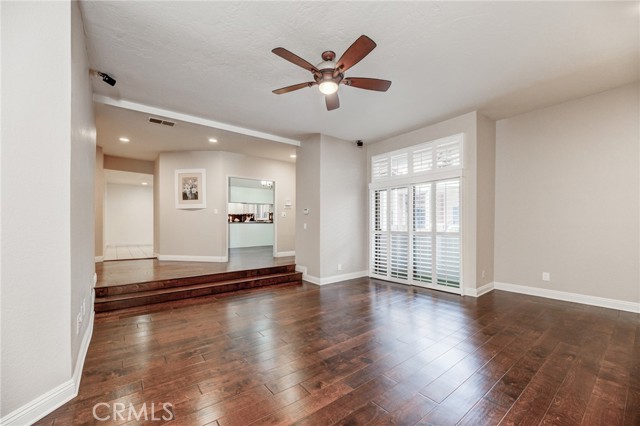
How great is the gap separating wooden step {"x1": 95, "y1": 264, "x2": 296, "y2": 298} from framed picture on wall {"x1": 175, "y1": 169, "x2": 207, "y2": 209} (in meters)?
2.40

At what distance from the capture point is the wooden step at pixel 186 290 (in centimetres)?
360

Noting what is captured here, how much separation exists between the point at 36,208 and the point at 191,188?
510 centimetres

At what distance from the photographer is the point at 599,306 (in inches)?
140

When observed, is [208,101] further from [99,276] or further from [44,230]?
[99,276]

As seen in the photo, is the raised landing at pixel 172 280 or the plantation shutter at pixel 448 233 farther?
the plantation shutter at pixel 448 233

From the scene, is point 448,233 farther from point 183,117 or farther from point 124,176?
point 124,176

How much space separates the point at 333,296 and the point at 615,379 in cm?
303

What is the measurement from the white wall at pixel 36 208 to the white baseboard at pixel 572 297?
558 cm

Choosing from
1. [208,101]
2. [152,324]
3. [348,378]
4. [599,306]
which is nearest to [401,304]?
[348,378]

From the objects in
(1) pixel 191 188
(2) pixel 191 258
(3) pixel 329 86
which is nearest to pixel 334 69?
(3) pixel 329 86

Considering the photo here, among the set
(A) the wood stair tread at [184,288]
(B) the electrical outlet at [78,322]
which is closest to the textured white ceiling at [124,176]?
(A) the wood stair tread at [184,288]

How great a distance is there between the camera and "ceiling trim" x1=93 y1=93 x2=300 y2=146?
362 cm

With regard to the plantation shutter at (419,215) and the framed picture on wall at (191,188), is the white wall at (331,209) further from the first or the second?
the framed picture on wall at (191,188)

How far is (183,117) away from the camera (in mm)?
4180
